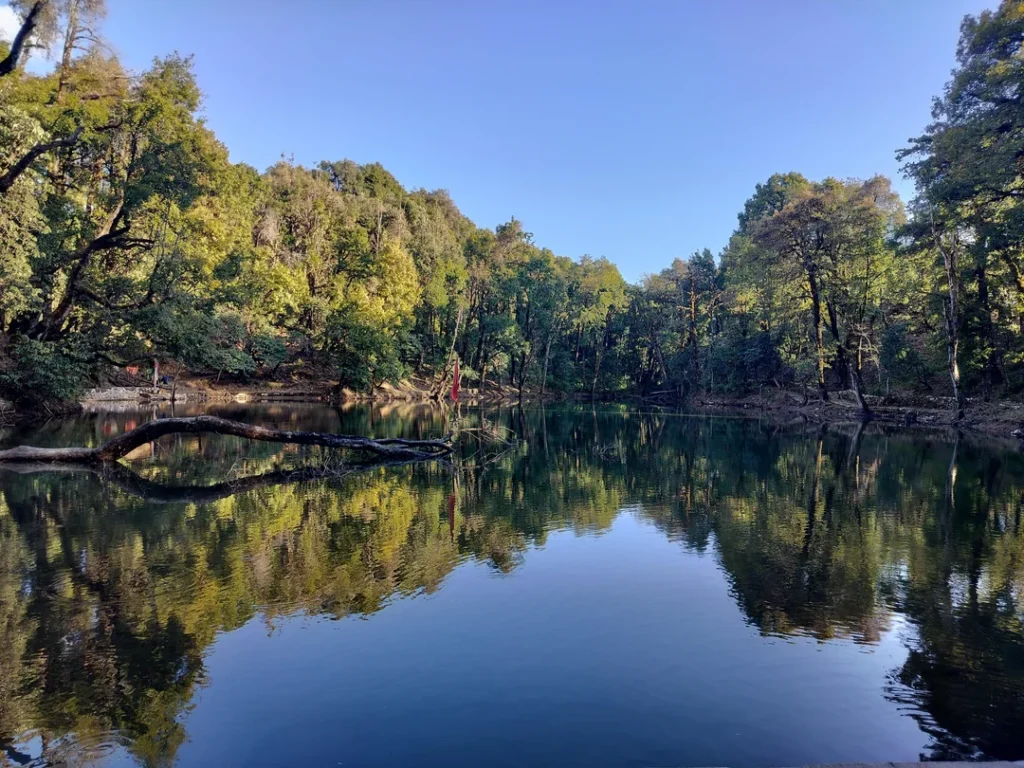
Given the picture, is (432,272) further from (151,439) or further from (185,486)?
(185,486)

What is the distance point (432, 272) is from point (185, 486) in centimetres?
4064

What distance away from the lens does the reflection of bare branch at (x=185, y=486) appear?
11258 mm

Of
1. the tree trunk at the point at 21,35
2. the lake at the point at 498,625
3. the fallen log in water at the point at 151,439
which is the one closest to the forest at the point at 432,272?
the tree trunk at the point at 21,35

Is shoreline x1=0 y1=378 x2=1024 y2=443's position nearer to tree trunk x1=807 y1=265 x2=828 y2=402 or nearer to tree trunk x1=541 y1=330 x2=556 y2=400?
tree trunk x1=807 y1=265 x2=828 y2=402

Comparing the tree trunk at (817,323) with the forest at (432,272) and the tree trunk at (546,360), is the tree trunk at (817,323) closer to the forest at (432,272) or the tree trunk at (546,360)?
the forest at (432,272)

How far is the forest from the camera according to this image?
2050 cm

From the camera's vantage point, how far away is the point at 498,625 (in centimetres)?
613

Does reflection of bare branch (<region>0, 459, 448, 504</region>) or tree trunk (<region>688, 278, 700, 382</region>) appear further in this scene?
tree trunk (<region>688, 278, 700, 382</region>)

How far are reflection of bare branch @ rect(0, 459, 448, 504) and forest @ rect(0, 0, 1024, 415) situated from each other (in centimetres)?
721

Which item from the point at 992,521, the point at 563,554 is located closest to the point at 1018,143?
the point at 992,521

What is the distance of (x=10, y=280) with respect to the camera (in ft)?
57.1

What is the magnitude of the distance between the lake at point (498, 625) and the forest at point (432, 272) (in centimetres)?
1070

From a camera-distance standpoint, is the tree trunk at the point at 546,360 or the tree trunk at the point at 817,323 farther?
the tree trunk at the point at 546,360

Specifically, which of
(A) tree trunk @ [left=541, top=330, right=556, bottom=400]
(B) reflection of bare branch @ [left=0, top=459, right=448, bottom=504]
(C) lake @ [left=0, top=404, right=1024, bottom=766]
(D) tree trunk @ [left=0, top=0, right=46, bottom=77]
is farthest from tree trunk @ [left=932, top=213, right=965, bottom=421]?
(A) tree trunk @ [left=541, top=330, right=556, bottom=400]
